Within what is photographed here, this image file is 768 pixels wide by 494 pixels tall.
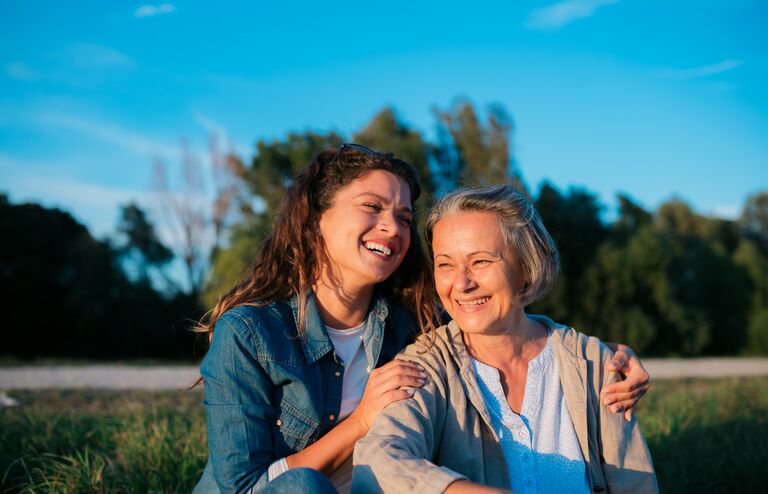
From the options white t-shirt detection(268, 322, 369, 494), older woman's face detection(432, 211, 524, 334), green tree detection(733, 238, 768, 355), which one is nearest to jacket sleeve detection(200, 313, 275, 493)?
white t-shirt detection(268, 322, 369, 494)

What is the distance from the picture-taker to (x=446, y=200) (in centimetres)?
252

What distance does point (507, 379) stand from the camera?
2.45 metres

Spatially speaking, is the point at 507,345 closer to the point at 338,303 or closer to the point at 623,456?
the point at 623,456

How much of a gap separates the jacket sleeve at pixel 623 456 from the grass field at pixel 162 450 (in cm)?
144

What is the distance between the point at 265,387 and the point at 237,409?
6.0 inches

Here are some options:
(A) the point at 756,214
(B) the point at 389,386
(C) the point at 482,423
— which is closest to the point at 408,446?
(B) the point at 389,386

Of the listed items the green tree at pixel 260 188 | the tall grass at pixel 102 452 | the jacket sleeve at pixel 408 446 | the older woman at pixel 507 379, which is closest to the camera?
the jacket sleeve at pixel 408 446

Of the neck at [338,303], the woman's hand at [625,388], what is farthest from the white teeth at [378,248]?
the woman's hand at [625,388]

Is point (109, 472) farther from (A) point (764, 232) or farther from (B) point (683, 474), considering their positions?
(A) point (764, 232)

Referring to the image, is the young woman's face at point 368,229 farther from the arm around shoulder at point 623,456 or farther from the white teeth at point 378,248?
the arm around shoulder at point 623,456

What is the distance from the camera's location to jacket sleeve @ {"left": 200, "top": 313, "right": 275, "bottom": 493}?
2371mm

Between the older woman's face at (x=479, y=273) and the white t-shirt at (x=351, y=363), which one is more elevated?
the older woman's face at (x=479, y=273)

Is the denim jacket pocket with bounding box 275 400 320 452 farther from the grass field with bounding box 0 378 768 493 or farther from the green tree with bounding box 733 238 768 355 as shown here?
the green tree with bounding box 733 238 768 355

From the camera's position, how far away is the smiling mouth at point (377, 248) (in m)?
2.80
